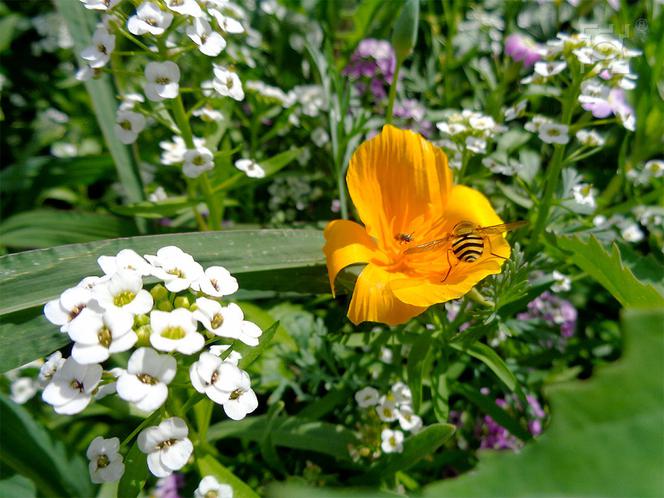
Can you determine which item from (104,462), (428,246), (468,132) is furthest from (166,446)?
(468,132)

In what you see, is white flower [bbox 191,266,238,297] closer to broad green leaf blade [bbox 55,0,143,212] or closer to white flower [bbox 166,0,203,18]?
white flower [bbox 166,0,203,18]

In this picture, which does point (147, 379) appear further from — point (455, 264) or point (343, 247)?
point (455, 264)

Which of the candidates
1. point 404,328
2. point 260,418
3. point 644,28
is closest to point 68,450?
point 260,418

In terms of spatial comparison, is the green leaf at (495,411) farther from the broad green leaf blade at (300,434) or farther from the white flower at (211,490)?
the white flower at (211,490)

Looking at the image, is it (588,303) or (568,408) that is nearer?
(568,408)

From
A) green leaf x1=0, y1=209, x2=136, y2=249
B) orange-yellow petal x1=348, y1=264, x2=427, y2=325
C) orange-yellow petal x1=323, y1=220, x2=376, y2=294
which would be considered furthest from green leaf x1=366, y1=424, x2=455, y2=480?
green leaf x1=0, y1=209, x2=136, y2=249

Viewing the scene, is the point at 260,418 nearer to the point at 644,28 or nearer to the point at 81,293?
the point at 81,293
